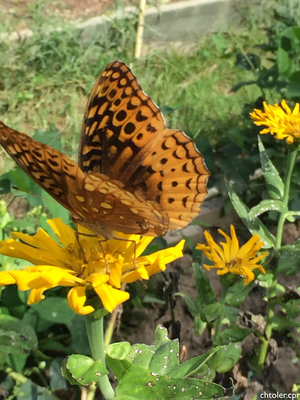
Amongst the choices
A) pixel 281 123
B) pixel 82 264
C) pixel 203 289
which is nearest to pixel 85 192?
pixel 82 264

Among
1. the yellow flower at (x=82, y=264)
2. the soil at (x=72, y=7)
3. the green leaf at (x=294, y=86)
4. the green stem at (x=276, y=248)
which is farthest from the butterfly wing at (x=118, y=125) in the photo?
the soil at (x=72, y=7)

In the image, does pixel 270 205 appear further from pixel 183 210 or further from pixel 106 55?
pixel 106 55

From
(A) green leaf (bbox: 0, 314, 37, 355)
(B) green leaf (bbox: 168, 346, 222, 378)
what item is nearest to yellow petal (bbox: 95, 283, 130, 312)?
(B) green leaf (bbox: 168, 346, 222, 378)

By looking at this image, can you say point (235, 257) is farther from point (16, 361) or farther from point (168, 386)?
point (16, 361)

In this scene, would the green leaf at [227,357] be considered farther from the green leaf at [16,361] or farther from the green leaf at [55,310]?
the green leaf at [16,361]

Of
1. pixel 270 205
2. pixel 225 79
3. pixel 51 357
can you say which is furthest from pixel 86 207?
pixel 225 79

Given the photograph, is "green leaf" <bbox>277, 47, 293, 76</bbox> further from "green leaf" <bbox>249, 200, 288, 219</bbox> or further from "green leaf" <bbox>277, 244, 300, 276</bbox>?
"green leaf" <bbox>277, 244, 300, 276</bbox>
